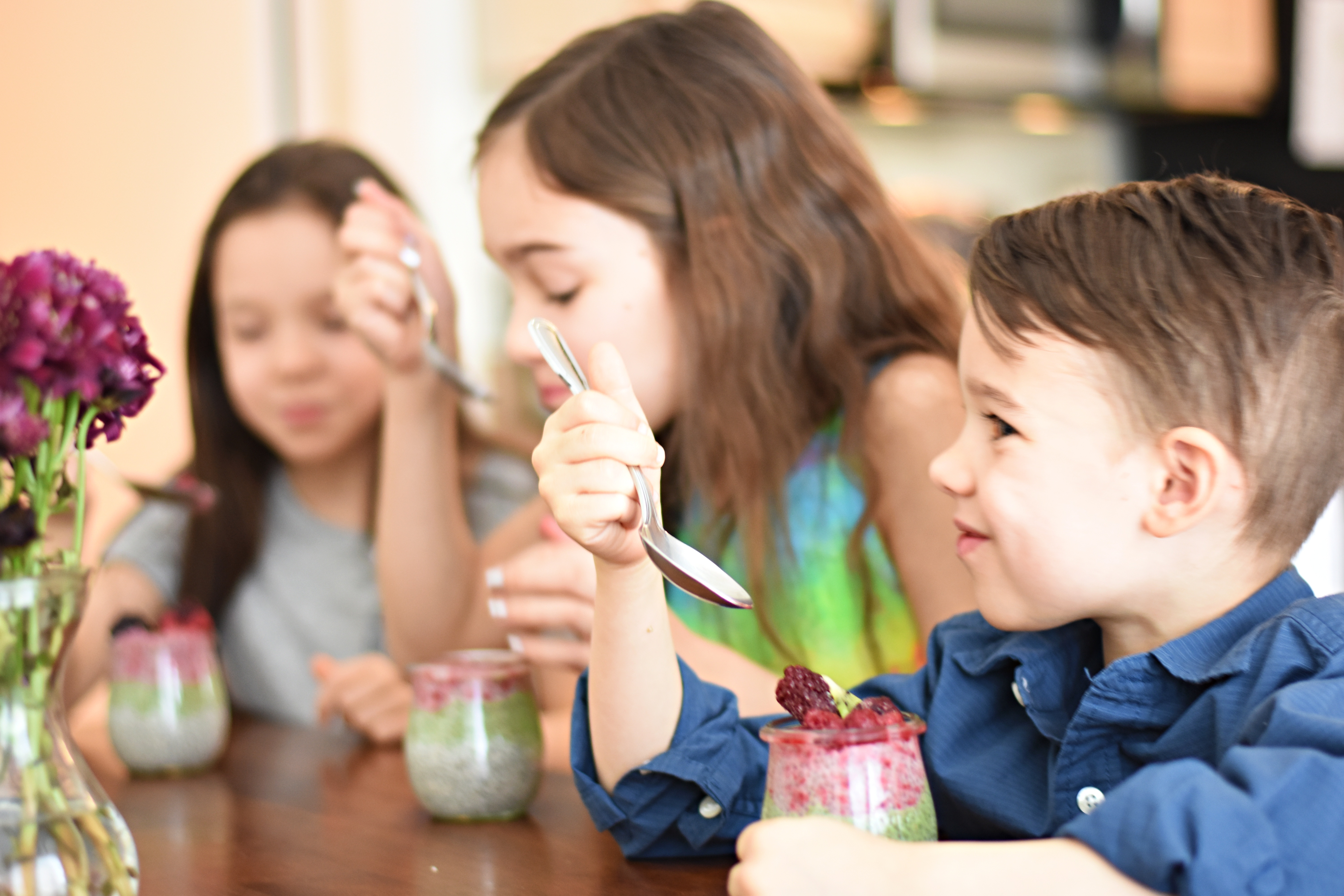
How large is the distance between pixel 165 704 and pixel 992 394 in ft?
2.45

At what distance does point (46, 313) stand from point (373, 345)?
0.82 metres

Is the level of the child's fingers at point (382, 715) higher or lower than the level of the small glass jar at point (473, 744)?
lower

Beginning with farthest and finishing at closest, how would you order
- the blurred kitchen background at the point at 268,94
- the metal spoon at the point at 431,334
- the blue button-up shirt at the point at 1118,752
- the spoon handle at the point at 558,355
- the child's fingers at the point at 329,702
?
the blurred kitchen background at the point at 268,94 < the metal spoon at the point at 431,334 < the child's fingers at the point at 329,702 < the spoon handle at the point at 558,355 < the blue button-up shirt at the point at 1118,752

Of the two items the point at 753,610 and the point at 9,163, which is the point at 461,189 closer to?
the point at 9,163

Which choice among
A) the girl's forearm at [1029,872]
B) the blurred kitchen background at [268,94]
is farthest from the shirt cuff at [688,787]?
the blurred kitchen background at [268,94]

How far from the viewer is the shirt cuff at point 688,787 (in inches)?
30.2

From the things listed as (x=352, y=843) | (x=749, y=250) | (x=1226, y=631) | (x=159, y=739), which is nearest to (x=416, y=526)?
(x=159, y=739)

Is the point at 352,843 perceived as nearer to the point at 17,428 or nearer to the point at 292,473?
the point at 17,428

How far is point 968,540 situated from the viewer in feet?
2.43

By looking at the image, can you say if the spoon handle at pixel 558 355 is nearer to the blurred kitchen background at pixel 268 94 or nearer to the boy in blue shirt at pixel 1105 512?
the boy in blue shirt at pixel 1105 512

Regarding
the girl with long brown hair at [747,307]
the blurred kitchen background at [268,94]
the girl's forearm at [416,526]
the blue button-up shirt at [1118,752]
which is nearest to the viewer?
the blue button-up shirt at [1118,752]

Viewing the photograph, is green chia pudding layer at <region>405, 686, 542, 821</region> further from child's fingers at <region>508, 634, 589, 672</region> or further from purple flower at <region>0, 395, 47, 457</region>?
purple flower at <region>0, 395, 47, 457</region>

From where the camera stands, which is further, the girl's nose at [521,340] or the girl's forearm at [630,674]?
the girl's nose at [521,340]

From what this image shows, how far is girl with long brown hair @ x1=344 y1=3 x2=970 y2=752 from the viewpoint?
1132mm
